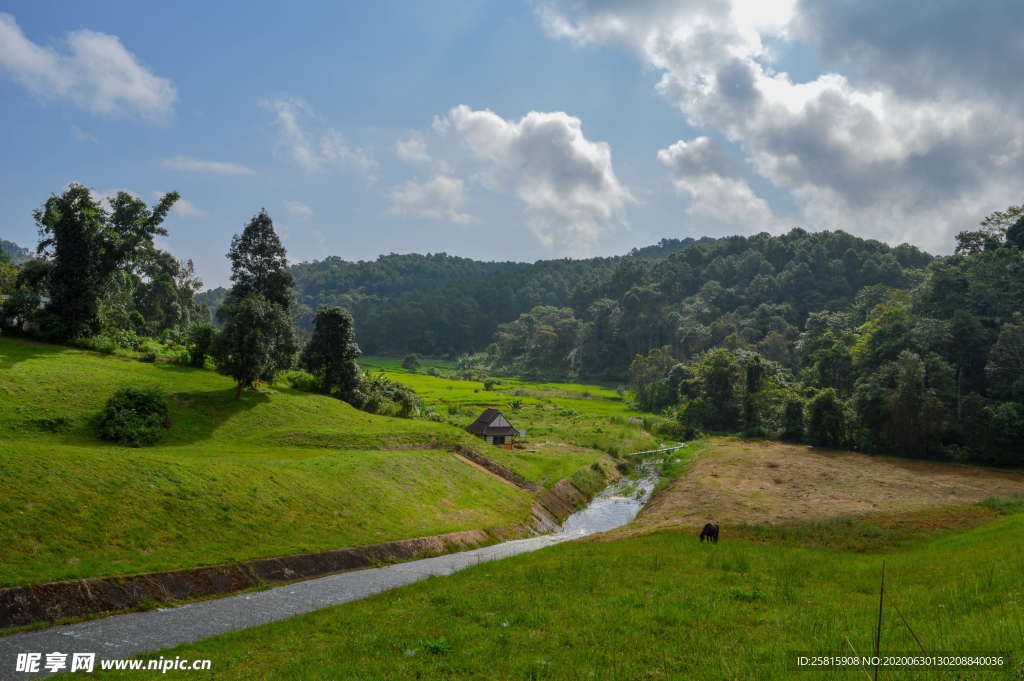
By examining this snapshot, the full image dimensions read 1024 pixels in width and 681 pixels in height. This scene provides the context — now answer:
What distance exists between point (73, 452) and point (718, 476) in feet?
173

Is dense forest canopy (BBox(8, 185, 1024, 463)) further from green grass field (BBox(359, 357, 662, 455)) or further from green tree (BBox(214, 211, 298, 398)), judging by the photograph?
green grass field (BBox(359, 357, 662, 455))

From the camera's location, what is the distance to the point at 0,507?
21.2 meters

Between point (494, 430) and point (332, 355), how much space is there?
19.1 metres

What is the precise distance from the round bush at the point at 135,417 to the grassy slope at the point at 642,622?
22455 millimetres

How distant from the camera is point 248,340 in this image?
1853 inches

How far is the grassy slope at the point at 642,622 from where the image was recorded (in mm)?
11797

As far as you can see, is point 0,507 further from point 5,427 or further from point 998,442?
point 998,442

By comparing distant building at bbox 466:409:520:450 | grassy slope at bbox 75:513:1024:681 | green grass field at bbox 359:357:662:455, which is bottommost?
green grass field at bbox 359:357:662:455

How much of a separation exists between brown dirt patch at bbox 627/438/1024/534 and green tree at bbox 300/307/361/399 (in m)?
34.0

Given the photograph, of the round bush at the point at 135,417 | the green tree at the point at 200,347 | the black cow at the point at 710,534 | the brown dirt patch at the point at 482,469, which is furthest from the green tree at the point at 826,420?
the round bush at the point at 135,417

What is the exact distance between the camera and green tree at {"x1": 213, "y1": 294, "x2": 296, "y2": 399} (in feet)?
154

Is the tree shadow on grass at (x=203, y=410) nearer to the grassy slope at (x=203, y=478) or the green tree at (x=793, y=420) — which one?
the grassy slope at (x=203, y=478)

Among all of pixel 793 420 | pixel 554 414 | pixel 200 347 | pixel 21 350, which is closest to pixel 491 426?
pixel 200 347

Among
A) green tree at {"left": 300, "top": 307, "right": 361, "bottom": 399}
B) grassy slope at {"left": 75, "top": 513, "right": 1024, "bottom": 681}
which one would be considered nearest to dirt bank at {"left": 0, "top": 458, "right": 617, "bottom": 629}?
grassy slope at {"left": 75, "top": 513, "right": 1024, "bottom": 681}
